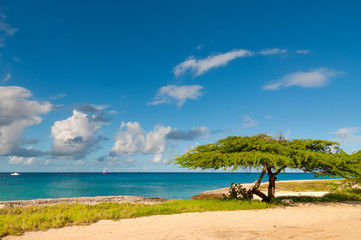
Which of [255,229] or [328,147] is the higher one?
[328,147]

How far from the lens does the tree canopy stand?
18406 mm

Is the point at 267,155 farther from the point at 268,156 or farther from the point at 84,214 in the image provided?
the point at 84,214

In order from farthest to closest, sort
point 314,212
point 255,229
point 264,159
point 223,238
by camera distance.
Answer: point 264,159 → point 314,212 → point 255,229 → point 223,238

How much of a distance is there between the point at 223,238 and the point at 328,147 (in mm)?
15126

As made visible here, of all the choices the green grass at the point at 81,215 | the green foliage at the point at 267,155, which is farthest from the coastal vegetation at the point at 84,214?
the green foliage at the point at 267,155

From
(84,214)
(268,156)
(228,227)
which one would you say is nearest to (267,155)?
(268,156)

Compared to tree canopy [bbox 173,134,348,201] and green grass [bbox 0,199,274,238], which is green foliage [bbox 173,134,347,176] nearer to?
tree canopy [bbox 173,134,348,201]

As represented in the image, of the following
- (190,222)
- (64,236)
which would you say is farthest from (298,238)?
(64,236)

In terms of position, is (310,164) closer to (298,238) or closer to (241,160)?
(241,160)

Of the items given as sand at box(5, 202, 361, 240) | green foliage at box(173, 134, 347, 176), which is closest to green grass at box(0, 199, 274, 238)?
sand at box(5, 202, 361, 240)

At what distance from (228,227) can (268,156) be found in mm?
6844

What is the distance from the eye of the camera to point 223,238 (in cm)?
1067

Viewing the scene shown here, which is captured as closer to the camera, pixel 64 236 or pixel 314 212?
pixel 64 236

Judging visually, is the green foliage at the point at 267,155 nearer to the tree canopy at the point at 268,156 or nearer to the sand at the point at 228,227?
the tree canopy at the point at 268,156
